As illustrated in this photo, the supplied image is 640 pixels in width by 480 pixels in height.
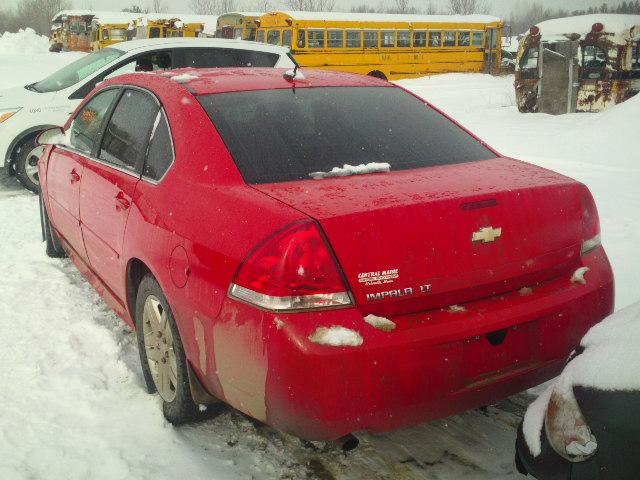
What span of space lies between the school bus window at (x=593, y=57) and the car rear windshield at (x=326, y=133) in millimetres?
10573

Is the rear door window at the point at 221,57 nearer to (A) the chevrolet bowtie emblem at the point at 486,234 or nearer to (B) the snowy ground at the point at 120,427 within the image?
(B) the snowy ground at the point at 120,427

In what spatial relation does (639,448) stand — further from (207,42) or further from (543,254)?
(207,42)

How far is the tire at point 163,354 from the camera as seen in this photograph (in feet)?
9.22

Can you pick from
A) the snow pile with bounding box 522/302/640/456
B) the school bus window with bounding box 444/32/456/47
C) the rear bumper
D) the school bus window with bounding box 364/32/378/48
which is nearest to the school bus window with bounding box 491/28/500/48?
the school bus window with bounding box 444/32/456/47

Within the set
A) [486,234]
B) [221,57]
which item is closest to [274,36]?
[221,57]

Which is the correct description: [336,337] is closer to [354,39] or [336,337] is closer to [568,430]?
[568,430]

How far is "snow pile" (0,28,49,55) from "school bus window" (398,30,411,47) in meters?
31.6

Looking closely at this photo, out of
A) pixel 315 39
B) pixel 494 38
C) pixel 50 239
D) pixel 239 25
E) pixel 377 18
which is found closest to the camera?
pixel 50 239

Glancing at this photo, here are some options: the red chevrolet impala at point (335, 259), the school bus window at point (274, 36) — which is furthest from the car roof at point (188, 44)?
Answer: the school bus window at point (274, 36)

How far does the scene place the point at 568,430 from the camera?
5.82 ft

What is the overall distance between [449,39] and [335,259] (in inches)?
986

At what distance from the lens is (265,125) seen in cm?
299

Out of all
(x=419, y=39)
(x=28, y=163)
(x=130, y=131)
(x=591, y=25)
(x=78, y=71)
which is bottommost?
(x=28, y=163)

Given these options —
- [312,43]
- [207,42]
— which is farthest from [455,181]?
[312,43]
